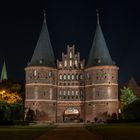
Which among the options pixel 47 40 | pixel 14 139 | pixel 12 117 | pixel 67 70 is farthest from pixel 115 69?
pixel 14 139

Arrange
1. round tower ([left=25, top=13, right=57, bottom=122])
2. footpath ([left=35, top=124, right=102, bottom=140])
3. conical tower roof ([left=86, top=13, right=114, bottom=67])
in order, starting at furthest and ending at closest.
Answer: conical tower roof ([left=86, top=13, right=114, bottom=67]) → round tower ([left=25, top=13, right=57, bottom=122]) → footpath ([left=35, top=124, right=102, bottom=140])

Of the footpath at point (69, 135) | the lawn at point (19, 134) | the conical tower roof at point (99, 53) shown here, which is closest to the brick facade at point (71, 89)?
the conical tower roof at point (99, 53)

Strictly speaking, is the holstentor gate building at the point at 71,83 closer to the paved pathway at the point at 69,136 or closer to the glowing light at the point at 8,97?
the glowing light at the point at 8,97

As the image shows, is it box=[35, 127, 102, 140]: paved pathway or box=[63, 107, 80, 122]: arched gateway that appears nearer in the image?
box=[35, 127, 102, 140]: paved pathway

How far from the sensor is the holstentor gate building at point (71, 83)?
3553 inches

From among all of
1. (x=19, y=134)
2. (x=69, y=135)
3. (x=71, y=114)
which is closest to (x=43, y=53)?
(x=71, y=114)

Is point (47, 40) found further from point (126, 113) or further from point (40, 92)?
point (126, 113)

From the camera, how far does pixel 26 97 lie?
91.6 meters

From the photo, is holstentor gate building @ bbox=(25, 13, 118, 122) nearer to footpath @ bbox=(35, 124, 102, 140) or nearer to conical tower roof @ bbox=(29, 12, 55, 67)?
conical tower roof @ bbox=(29, 12, 55, 67)

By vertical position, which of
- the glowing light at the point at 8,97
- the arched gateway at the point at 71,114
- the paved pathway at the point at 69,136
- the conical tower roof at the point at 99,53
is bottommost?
the paved pathway at the point at 69,136

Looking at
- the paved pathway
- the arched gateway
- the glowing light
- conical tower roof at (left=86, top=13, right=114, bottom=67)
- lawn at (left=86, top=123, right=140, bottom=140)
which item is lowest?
the paved pathway

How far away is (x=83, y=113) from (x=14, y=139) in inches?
2648

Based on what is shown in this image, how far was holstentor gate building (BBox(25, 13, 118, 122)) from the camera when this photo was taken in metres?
90.2

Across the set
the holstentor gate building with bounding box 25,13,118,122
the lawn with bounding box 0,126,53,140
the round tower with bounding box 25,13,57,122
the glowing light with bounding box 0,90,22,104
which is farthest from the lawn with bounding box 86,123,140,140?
the round tower with bounding box 25,13,57,122
